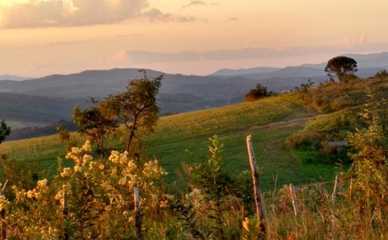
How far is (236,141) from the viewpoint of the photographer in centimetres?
5628

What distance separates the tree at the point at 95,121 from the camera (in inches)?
1662

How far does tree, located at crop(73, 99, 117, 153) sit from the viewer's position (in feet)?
138

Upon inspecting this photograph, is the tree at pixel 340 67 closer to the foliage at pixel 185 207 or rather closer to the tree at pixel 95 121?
the tree at pixel 95 121

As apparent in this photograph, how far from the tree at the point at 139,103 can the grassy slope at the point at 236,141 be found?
4113 millimetres

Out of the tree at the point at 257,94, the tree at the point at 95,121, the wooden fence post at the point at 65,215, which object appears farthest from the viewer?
the tree at the point at 257,94

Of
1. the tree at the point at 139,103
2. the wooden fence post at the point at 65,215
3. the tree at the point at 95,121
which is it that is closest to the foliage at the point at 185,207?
the wooden fence post at the point at 65,215

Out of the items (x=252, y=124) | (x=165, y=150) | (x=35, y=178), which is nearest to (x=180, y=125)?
(x=252, y=124)

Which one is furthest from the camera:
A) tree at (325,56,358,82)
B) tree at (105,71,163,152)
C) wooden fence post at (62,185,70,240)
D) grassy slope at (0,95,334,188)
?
tree at (325,56,358,82)

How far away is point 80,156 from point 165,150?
45.8 metres

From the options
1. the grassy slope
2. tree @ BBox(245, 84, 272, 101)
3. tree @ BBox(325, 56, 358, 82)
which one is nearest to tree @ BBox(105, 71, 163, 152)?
the grassy slope

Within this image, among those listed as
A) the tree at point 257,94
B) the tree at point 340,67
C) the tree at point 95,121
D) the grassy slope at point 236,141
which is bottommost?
the grassy slope at point 236,141

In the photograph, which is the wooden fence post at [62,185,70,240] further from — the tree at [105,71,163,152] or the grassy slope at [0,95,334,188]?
the tree at [105,71,163,152]

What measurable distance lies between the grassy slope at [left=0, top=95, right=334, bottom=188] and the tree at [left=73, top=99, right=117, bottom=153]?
5.60 metres

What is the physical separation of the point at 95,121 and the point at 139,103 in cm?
384
